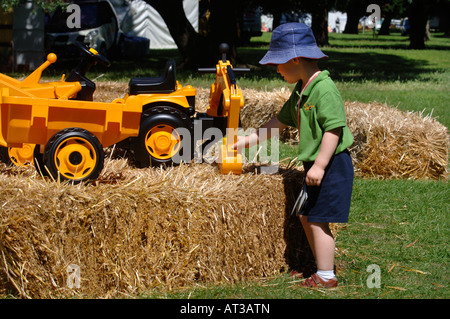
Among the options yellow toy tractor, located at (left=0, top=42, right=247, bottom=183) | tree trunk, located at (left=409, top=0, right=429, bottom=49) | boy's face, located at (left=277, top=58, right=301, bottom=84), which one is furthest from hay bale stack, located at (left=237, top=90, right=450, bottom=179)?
tree trunk, located at (left=409, top=0, right=429, bottom=49)

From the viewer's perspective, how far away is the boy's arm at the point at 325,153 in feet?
10.8

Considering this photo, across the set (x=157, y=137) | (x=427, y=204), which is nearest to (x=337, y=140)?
(x=157, y=137)

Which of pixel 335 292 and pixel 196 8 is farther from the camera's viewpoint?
pixel 196 8

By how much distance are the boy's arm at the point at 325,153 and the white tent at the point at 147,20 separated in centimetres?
2001

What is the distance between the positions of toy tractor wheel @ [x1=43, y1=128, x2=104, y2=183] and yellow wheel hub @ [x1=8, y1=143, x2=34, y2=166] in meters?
0.91

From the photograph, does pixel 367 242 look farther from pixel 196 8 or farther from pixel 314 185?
pixel 196 8

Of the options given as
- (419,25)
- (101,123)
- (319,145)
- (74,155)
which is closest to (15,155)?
(101,123)

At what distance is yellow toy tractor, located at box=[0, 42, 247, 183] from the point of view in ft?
12.2

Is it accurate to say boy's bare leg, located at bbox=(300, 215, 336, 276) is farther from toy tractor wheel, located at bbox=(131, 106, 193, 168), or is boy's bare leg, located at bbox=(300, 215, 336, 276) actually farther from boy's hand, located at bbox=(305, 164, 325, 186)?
toy tractor wheel, located at bbox=(131, 106, 193, 168)

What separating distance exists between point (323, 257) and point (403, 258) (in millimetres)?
892

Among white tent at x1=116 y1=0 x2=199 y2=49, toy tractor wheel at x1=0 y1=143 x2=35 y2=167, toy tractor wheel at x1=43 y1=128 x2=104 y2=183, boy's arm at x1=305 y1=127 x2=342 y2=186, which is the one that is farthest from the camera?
white tent at x1=116 y1=0 x2=199 y2=49

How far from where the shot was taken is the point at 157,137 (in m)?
4.46

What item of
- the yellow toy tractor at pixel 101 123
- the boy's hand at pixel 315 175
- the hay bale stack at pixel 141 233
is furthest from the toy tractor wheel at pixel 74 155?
the boy's hand at pixel 315 175

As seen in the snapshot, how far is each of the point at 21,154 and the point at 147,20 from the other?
784 inches
